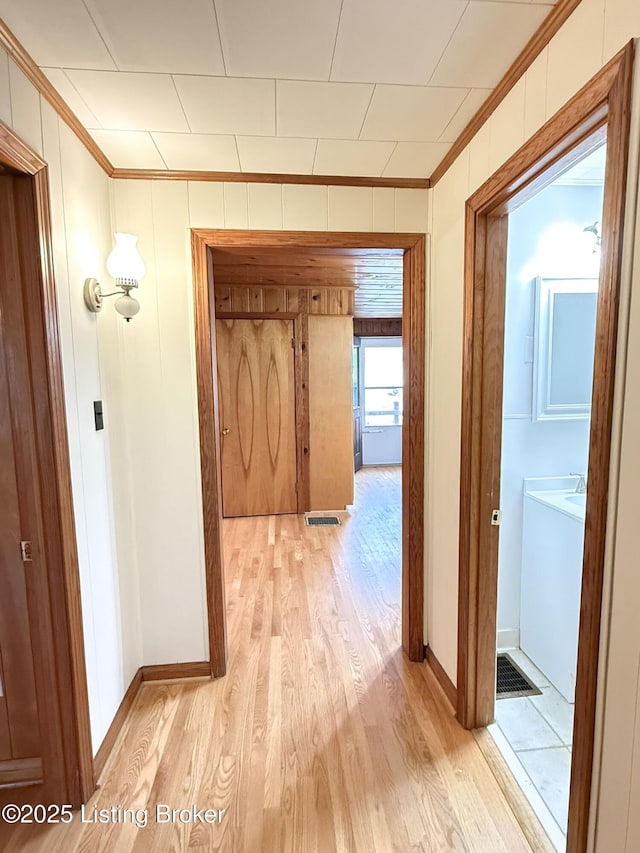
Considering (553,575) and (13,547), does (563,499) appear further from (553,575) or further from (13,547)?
(13,547)

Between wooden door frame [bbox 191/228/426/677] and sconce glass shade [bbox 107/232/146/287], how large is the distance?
318mm

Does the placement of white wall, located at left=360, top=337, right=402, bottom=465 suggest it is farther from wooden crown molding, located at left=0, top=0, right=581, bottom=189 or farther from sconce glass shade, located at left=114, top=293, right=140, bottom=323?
sconce glass shade, located at left=114, top=293, right=140, bottom=323

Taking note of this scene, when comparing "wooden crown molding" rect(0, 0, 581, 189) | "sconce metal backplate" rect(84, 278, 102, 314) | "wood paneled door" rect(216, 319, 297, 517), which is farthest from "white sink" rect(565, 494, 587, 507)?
"wood paneled door" rect(216, 319, 297, 517)

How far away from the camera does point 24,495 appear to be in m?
1.35

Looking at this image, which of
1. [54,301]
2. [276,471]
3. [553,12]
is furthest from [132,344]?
[276,471]

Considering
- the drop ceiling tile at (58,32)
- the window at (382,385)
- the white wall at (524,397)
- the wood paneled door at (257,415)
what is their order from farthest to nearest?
the window at (382,385)
the wood paneled door at (257,415)
the white wall at (524,397)
the drop ceiling tile at (58,32)

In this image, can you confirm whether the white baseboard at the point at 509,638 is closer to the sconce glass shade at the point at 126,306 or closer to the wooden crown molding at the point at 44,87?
the sconce glass shade at the point at 126,306

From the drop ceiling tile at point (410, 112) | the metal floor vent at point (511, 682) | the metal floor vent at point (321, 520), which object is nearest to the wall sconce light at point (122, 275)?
the drop ceiling tile at point (410, 112)

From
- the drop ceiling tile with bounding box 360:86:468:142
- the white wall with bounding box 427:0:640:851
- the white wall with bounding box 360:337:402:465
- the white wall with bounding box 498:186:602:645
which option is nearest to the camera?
the white wall with bounding box 427:0:640:851

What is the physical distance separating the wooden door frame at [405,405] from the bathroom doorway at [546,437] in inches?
17.5

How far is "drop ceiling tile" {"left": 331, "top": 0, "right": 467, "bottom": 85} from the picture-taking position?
41.6 inches

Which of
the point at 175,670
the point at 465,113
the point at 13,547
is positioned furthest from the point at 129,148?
the point at 175,670

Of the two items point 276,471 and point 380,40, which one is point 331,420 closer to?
point 276,471

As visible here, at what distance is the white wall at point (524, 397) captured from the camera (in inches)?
84.8
